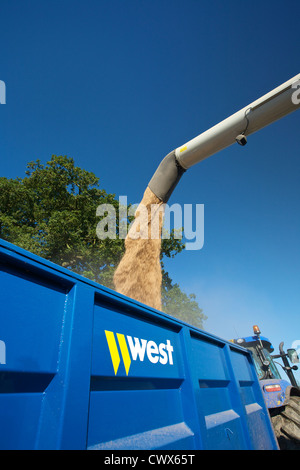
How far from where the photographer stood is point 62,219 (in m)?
10.5

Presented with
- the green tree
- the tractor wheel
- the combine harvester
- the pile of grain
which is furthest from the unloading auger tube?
the green tree

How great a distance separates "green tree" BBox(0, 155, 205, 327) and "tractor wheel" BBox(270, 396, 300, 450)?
24.2 feet

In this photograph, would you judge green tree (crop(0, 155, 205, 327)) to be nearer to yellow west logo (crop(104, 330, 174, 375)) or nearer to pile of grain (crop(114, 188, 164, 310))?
pile of grain (crop(114, 188, 164, 310))

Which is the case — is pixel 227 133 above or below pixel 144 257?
above

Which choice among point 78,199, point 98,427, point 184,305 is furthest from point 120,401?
point 184,305

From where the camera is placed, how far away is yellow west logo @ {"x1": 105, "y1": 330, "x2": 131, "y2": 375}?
1483 millimetres

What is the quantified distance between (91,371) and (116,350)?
0.69ft

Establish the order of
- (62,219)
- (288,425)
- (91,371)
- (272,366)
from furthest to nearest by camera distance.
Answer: (62,219) < (272,366) < (288,425) < (91,371)

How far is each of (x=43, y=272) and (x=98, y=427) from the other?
0.84m

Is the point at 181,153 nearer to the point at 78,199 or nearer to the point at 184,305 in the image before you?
the point at 78,199

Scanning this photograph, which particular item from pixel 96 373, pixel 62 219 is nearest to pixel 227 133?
pixel 96 373

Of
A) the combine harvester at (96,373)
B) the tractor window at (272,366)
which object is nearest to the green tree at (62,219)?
the tractor window at (272,366)

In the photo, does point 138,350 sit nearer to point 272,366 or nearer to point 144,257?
point 144,257
